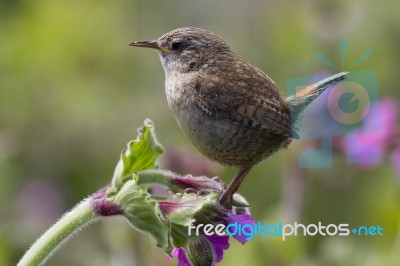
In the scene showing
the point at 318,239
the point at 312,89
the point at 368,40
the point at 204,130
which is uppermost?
the point at 312,89

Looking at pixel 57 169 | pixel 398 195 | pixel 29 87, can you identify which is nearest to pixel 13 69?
pixel 29 87

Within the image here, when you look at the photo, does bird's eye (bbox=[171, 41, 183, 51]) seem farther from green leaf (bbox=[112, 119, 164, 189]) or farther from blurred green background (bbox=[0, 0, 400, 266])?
blurred green background (bbox=[0, 0, 400, 266])

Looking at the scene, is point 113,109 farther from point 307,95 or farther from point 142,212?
point 307,95

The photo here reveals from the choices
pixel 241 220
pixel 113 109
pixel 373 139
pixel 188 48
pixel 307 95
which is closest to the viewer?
pixel 307 95

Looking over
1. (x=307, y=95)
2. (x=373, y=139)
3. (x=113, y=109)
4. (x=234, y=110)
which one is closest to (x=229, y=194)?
(x=234, y=110)

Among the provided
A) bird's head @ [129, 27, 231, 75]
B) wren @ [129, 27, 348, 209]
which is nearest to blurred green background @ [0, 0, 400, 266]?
bird's head @ [129, 27, 231, 75]

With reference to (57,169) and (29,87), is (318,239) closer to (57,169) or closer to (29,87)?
(57,169)
